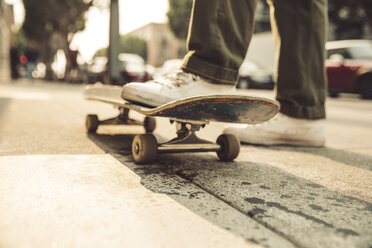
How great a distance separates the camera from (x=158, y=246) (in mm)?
782

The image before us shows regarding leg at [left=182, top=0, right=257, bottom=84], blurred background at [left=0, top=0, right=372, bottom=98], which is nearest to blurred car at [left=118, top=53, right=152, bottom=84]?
blurred background at [left=0, top=0, right=372, bottom=98]

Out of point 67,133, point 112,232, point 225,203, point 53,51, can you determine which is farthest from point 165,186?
point 53,51

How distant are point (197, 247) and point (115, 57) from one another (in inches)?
165

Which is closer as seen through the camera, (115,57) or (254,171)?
(254,171)

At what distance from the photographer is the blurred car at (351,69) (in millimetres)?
9766

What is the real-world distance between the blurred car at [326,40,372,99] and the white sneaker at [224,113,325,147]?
27.9ft

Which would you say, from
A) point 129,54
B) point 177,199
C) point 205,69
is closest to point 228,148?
point 205,69

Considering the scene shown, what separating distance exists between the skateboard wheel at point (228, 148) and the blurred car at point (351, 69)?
30.3 feet

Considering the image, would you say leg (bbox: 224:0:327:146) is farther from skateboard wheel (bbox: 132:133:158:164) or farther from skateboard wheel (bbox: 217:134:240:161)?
skateboard wheel (bbox: 132:133:158:164)

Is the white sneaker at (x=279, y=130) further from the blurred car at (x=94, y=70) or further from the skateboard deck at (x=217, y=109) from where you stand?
the blurred car at (x=94, y=70)

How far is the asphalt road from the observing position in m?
0.83

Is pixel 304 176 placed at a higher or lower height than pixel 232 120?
lower

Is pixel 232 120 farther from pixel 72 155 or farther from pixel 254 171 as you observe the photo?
pixel 72 155

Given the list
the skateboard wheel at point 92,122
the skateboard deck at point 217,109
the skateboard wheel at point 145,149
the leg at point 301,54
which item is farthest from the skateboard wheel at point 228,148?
the skateboard wheel at point 92,122
